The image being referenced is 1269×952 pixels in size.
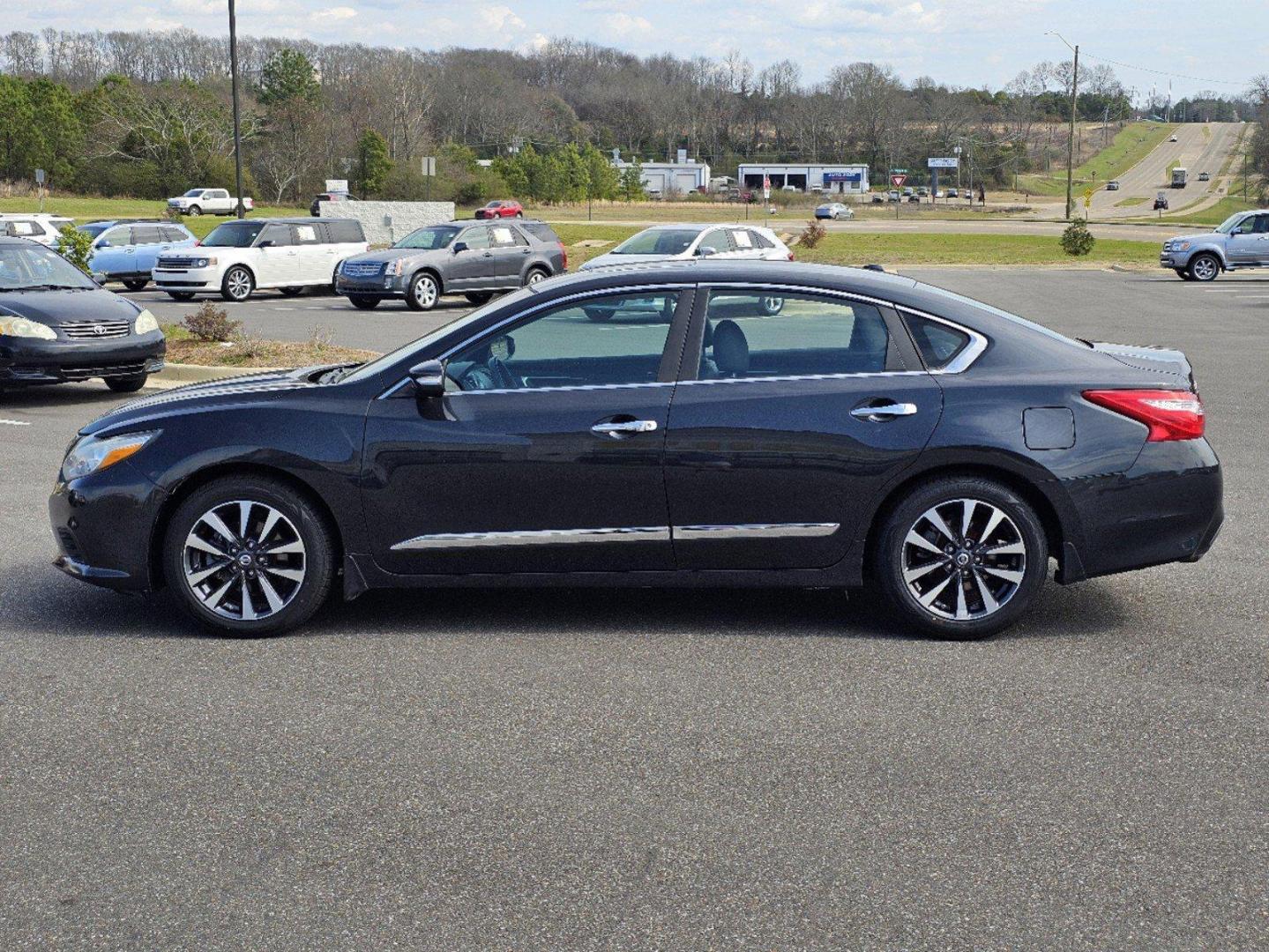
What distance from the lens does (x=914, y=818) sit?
4242 millimetres

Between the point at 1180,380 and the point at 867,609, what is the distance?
167 cm

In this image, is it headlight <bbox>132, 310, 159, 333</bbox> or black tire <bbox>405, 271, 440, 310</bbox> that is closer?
headlight <bbox>132, 310, 159, 333</bbox>

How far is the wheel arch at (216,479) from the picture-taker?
20.2ft

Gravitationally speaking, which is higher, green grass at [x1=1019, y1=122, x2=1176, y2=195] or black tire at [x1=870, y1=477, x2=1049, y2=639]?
green grass at [x1=1019, y1=122, x2=1176, y2=195]

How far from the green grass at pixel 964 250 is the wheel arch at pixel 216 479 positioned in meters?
30.6

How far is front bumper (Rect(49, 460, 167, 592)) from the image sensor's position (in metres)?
6.15

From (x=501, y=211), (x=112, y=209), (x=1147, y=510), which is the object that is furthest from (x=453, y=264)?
(x=112, y=209)

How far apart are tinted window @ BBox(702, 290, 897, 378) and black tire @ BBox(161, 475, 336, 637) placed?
1.78 metres

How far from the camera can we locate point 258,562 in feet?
20.1

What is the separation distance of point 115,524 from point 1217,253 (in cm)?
3603

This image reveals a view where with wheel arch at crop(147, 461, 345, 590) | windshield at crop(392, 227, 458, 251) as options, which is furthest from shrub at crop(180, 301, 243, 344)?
wheel arch at crop(147, 461, 345, 590)

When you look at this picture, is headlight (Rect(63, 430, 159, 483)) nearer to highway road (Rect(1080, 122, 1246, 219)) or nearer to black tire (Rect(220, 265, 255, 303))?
black tire (Rect(220, 265, 255, 303))

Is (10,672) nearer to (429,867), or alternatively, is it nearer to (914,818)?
(429,867)

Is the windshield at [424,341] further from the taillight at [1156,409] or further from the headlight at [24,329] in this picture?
the headlight at [24,329]
